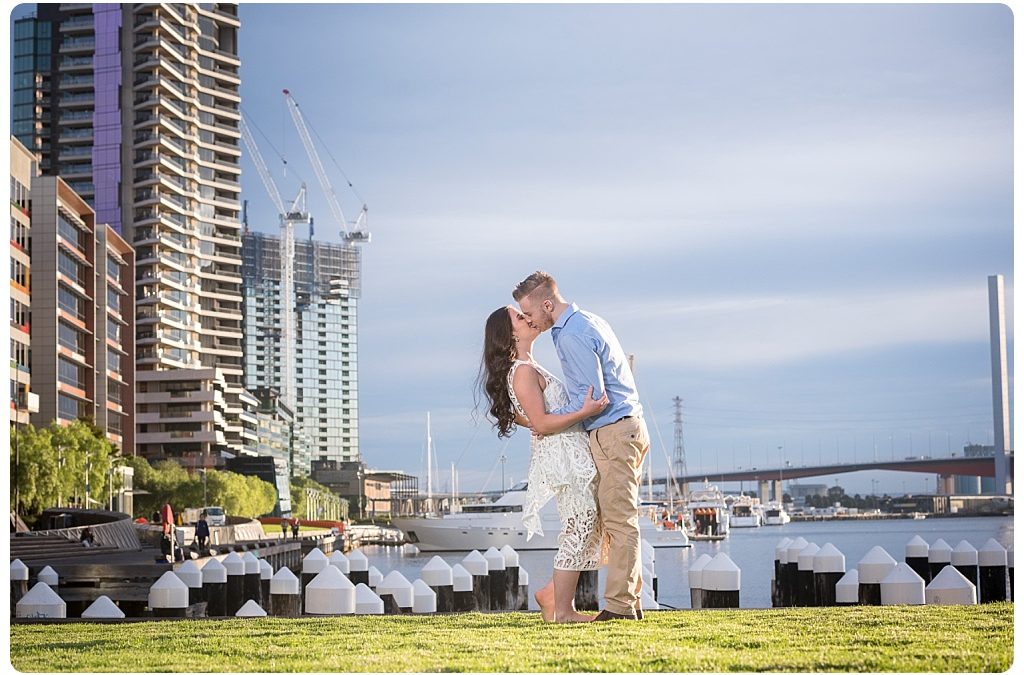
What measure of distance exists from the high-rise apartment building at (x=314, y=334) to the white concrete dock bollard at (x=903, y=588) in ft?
468

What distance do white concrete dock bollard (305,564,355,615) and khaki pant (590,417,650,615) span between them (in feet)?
7.47

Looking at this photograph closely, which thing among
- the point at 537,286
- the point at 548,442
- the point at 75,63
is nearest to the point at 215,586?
the point at 548,442

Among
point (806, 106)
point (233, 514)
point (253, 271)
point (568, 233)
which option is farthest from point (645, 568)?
point (253, 271)

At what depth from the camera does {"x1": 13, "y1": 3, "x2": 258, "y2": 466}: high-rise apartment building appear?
10225cm

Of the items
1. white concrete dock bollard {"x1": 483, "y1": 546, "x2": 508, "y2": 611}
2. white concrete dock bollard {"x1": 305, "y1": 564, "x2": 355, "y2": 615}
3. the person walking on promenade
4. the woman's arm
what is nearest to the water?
white concrete dock bollard {"x1": 483, "y1": 546, "x2": 508, "y2": 611}

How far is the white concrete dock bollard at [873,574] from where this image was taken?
838cm

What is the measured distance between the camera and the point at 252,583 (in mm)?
11977

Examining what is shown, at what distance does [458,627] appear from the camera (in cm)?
718

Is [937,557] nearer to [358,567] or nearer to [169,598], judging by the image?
[358,567]

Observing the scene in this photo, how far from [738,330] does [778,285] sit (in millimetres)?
22620

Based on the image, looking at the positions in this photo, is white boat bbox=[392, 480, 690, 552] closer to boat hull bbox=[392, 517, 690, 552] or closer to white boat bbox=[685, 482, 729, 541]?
boat hull bbox=[392, 517, 690, 552]

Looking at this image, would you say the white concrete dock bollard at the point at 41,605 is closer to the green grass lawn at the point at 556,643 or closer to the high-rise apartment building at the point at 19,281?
the green grass lawn at the point at 556,643

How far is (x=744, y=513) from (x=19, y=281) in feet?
239

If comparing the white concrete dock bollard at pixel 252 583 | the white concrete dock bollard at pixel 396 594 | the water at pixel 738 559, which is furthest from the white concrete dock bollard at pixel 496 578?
the water at pixel 738 559
